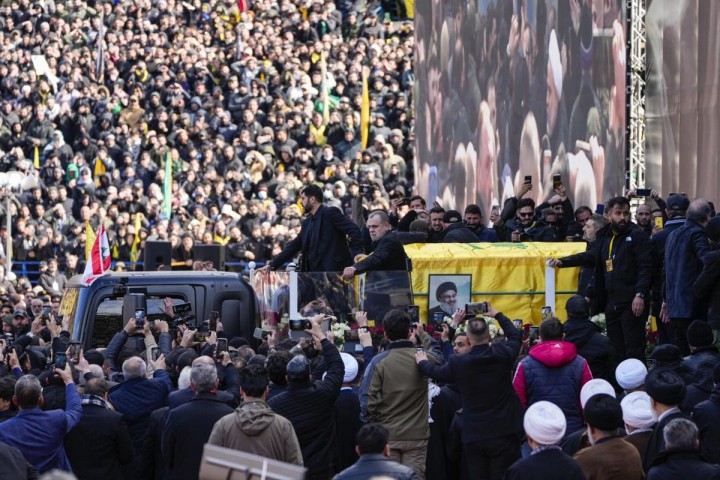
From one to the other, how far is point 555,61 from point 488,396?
13.2m

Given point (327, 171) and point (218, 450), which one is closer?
point (218, 450)

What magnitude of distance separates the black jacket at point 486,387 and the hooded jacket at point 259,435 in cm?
149

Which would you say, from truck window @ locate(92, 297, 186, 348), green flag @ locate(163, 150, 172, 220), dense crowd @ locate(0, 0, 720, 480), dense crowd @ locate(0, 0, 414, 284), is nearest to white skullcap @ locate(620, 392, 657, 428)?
dense crowd @ locate(0, 0, 720, 480)

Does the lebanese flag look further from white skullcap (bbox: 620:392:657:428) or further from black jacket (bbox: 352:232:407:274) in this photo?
white skullcap (bbox: 620:392:657:428)

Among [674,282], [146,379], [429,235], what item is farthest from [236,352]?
[429,235]

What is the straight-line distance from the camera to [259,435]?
923 cm

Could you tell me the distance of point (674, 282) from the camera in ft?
42.8

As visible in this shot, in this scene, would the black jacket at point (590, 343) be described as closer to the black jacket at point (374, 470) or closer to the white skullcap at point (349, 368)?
the white skullcap at point (349, 368)

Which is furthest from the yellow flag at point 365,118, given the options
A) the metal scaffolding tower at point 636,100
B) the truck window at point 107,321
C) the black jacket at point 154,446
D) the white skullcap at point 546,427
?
the white skullcap at point 546,427

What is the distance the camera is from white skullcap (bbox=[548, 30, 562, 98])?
22.6 metres

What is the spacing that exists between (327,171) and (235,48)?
6.28 metres

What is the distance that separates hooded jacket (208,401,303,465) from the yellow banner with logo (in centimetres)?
646

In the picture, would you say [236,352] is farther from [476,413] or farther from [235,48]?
[235,48]

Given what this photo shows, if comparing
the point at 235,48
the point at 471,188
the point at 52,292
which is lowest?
the point at 52,292
